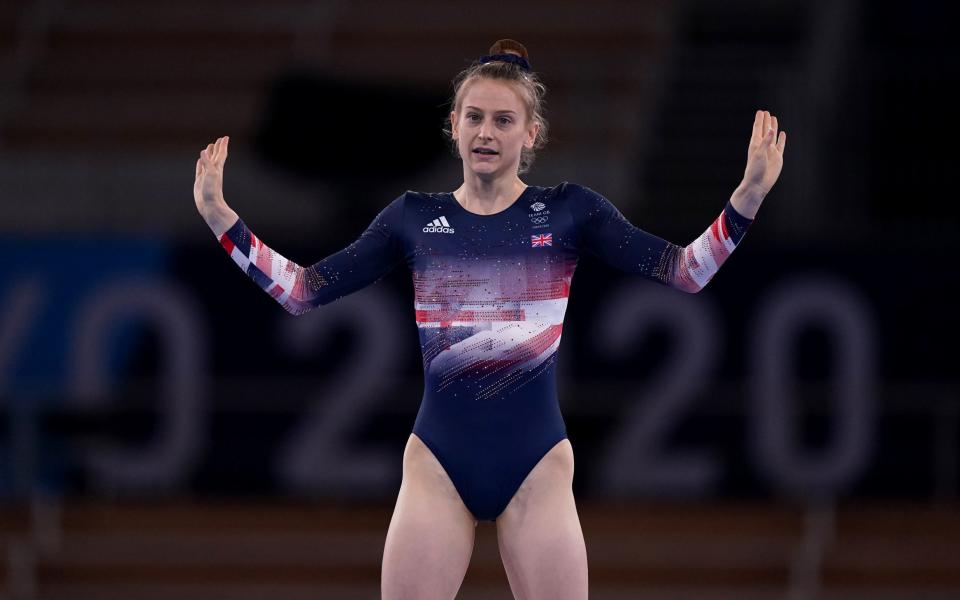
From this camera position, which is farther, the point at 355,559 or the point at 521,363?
the point at 355,559

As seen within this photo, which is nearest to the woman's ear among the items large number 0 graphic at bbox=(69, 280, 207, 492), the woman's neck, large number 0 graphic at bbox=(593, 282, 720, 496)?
the woman's neck

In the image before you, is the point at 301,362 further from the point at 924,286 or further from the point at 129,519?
the point at 924,286

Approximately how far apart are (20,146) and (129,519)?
3.16 metres

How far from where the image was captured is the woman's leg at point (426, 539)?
394cm

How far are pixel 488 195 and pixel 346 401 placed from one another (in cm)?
573

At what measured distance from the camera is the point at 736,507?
32.7ft

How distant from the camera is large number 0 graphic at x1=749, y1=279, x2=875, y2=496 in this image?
962 cm

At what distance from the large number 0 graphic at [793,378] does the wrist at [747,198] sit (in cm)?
584

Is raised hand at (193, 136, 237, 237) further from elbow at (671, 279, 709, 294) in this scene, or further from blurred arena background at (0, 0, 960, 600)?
blurred arena background at (0, 0, 960, 600)

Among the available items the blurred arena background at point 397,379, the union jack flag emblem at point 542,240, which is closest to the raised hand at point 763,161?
the union jack flag emblem at point 542,240

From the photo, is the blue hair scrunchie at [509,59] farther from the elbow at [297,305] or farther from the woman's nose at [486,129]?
the elbow at [297,305]

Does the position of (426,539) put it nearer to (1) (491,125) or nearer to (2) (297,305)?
(2) (297,305)

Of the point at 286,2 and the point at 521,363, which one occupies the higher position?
the point at 286,2

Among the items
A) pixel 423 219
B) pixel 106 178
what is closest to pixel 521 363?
pixel 423 219
